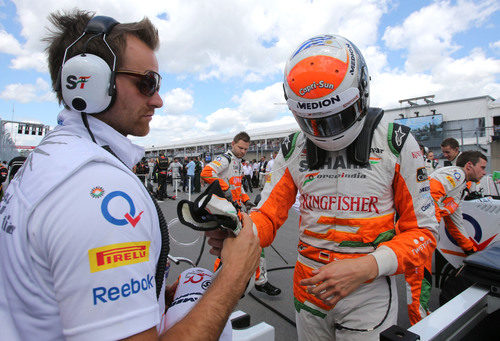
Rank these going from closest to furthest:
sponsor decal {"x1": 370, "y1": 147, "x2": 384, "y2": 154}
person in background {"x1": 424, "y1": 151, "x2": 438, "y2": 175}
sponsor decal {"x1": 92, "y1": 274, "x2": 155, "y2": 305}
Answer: sponsor decal {"x1": 92, "y1": 274, "x2": 155, "y2": 305} < sponsor decal {"x1": 370, "y1": 147, "x2": 384, "y2": 154} < person in background {"x1": 424, "y1": 151, "x2": 438, "y2": 175}

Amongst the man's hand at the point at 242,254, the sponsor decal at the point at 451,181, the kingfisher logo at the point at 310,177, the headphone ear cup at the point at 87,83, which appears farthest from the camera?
the sponsor decal at the point at 451,181

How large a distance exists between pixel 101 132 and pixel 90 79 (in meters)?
0.17

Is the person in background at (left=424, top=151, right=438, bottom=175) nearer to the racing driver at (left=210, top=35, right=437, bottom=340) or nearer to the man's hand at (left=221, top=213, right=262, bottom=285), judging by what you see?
the racing driver at (left=210, top=35, right=437, bottom=340)

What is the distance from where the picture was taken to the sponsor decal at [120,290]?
1.84ft

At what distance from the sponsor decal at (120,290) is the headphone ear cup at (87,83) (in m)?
0.60

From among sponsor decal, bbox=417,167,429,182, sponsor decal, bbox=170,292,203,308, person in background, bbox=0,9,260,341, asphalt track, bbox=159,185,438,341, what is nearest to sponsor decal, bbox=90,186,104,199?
person in background, bbox=0,9,260,341

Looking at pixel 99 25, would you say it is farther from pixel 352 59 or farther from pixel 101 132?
pixel 352 59

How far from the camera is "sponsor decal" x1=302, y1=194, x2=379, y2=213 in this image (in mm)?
1264

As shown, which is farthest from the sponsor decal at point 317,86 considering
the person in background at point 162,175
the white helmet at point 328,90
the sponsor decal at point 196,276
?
the person in background at point 162,175

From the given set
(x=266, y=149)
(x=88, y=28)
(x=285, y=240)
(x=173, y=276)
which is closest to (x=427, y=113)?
(x=266, y=149)

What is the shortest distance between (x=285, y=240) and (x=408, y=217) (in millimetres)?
4336

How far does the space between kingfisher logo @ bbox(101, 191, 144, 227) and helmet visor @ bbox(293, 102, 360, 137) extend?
87 cm

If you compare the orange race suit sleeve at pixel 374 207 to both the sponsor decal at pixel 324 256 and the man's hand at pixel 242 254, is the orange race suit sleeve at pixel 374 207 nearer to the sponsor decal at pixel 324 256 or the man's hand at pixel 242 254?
the sponsor decal at pixel 324 256

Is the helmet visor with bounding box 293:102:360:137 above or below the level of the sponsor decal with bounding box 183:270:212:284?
above
